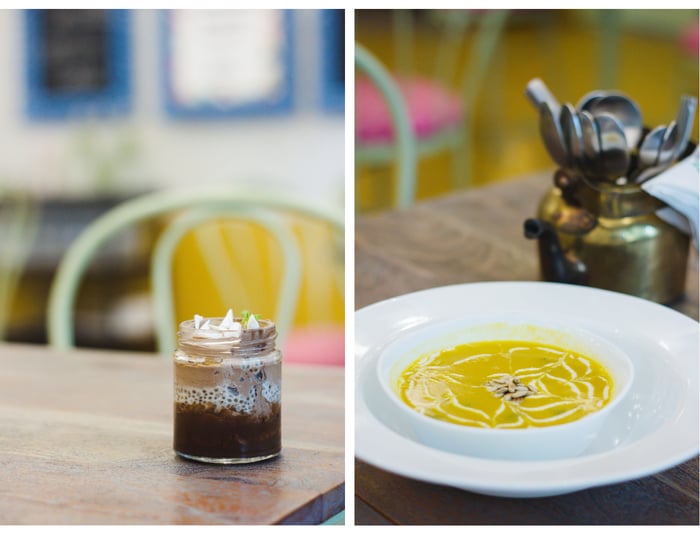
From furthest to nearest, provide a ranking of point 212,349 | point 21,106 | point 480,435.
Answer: point 21,106 < point 212,349 < point 480,435

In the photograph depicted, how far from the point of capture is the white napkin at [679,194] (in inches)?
31.3

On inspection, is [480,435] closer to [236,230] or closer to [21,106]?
[236,230]

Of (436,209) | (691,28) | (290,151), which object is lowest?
(290,151)

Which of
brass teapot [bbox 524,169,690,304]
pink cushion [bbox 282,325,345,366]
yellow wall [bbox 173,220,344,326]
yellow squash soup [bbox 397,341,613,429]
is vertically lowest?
yellow wall [bbox 173,220,344,326]

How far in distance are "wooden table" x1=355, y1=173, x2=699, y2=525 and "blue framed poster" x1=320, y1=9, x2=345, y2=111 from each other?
188cm

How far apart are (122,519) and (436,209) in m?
0.75

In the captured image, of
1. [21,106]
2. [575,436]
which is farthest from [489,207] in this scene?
[21,106]

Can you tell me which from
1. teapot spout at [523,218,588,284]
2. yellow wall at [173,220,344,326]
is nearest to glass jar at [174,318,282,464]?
teapot spout at [523,218,588,284]

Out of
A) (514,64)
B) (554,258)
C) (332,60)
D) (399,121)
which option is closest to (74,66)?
(332,60)

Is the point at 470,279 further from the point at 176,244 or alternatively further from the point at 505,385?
the point at 176,244

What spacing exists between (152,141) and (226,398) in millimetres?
2805

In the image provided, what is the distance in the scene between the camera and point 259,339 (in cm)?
67

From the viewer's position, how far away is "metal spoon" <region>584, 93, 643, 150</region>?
875 millimetres

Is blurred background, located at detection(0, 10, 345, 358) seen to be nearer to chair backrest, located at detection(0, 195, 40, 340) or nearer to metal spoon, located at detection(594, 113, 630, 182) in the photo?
chair backrest, located at detection(0, 195, 40, 340)
